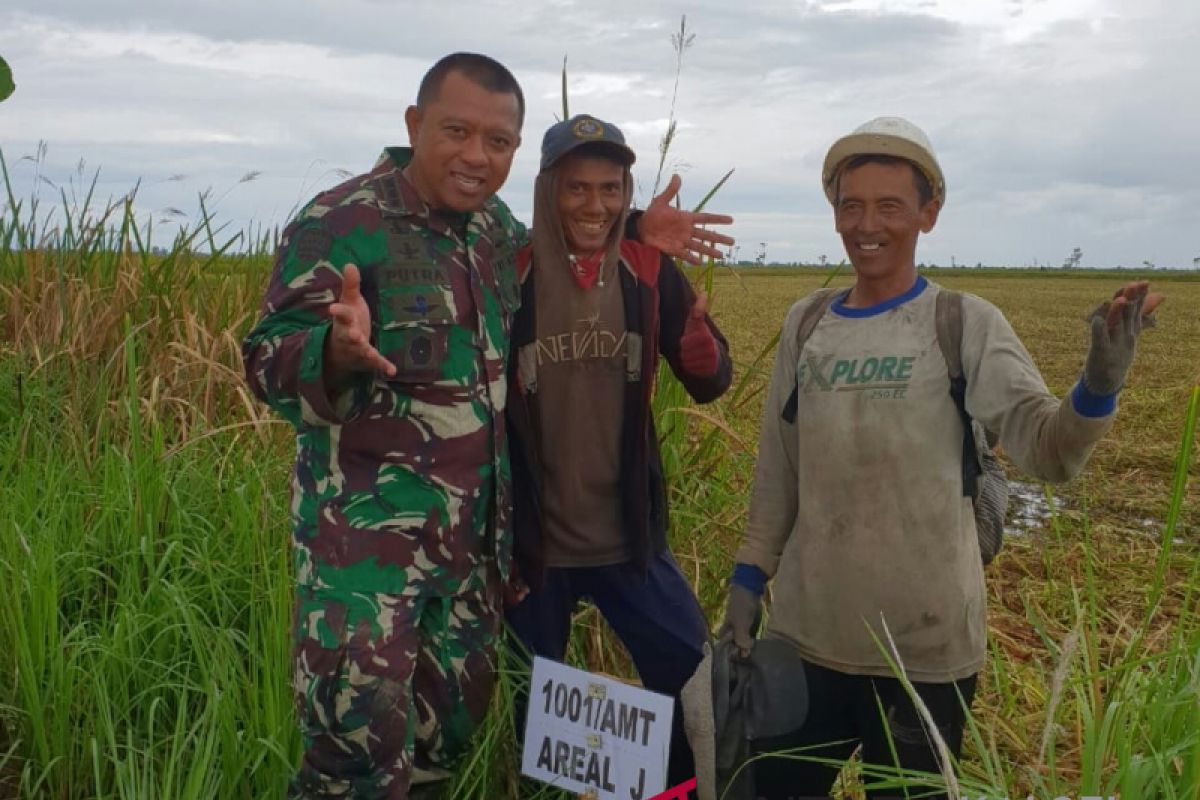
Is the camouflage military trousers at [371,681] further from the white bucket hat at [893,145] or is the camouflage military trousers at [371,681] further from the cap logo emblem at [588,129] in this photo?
the white bucket hat at [893,145]

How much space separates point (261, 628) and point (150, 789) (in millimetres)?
504

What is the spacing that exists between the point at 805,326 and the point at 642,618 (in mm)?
739

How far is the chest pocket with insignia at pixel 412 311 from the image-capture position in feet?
6.32

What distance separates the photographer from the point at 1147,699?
5.22 feet

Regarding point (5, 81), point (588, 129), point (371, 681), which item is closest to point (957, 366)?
point (588, 129)

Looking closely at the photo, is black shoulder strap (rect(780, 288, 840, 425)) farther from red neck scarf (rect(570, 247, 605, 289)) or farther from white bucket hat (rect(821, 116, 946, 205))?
red neck scarf (rect(570, 247, 605, 289))

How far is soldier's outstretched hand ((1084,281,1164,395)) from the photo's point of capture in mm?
1453

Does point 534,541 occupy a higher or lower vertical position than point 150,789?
higher

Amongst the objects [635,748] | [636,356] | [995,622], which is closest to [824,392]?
[636,356]

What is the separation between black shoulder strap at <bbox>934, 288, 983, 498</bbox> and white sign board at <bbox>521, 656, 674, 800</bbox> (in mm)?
681

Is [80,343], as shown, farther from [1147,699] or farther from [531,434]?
[1147,699]

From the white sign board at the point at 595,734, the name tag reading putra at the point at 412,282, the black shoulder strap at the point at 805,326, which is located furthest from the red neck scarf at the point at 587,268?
the white sign board at the point at 595,734

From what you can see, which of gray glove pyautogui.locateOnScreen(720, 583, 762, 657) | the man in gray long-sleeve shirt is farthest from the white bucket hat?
gray glove pyautogui.locateOnScreen(720, 583, 762, 657)

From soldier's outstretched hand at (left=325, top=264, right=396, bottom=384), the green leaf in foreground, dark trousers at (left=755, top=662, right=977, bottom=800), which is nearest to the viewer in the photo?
soldier's outstretched hand at (left=325, top=264, right=396, bottom=384)
